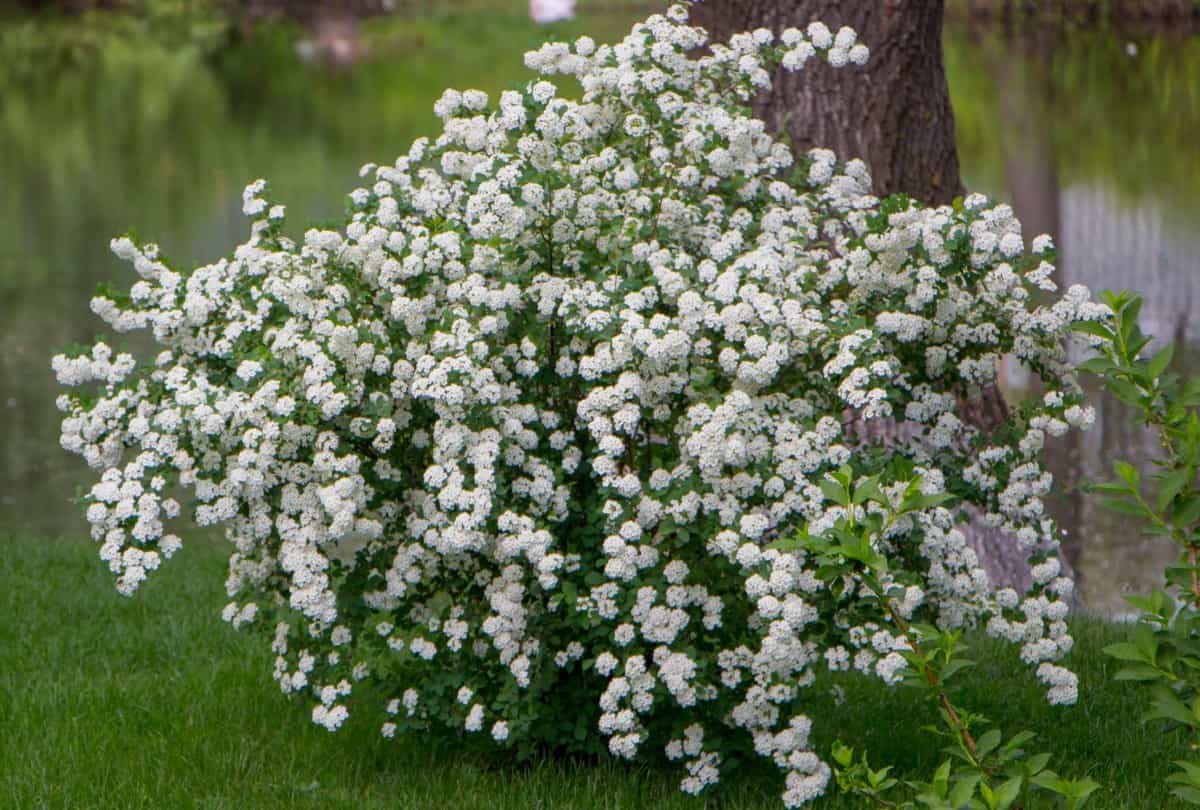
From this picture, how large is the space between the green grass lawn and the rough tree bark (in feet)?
2.96

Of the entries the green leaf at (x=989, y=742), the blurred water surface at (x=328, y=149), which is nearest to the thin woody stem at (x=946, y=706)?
the green leaf at (x=989, y=742)

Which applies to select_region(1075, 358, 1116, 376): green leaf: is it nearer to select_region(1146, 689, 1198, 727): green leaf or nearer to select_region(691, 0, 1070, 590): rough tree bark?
select_region(1146, 689, 1198, 727): green leaf

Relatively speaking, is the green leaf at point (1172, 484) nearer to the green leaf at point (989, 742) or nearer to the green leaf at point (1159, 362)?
the green leaf at point (1159, 362)

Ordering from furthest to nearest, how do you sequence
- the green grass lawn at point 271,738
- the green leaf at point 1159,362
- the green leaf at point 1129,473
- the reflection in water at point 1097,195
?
the reflection in water at point 1097,195, the green grass lawn at point 271,738, the green leaf at point 1159,362, the green leaf at point 1129,473

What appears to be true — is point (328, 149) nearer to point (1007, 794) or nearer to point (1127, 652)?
point (1127, 652)

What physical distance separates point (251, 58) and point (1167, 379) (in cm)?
3353

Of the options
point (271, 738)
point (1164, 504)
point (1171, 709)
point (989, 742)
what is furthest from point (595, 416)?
point (271, 738)

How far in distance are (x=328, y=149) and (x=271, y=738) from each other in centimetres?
1803

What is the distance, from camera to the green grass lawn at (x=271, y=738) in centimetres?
421

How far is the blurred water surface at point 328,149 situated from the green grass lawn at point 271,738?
96 cm

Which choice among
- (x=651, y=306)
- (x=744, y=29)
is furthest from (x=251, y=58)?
(x=651, y=306)

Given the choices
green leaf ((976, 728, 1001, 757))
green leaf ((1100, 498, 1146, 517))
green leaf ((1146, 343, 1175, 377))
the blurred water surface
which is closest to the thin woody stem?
green leaf ((976, 728, 1001, 757))

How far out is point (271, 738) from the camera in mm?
4695

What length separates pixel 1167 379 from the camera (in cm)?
326
